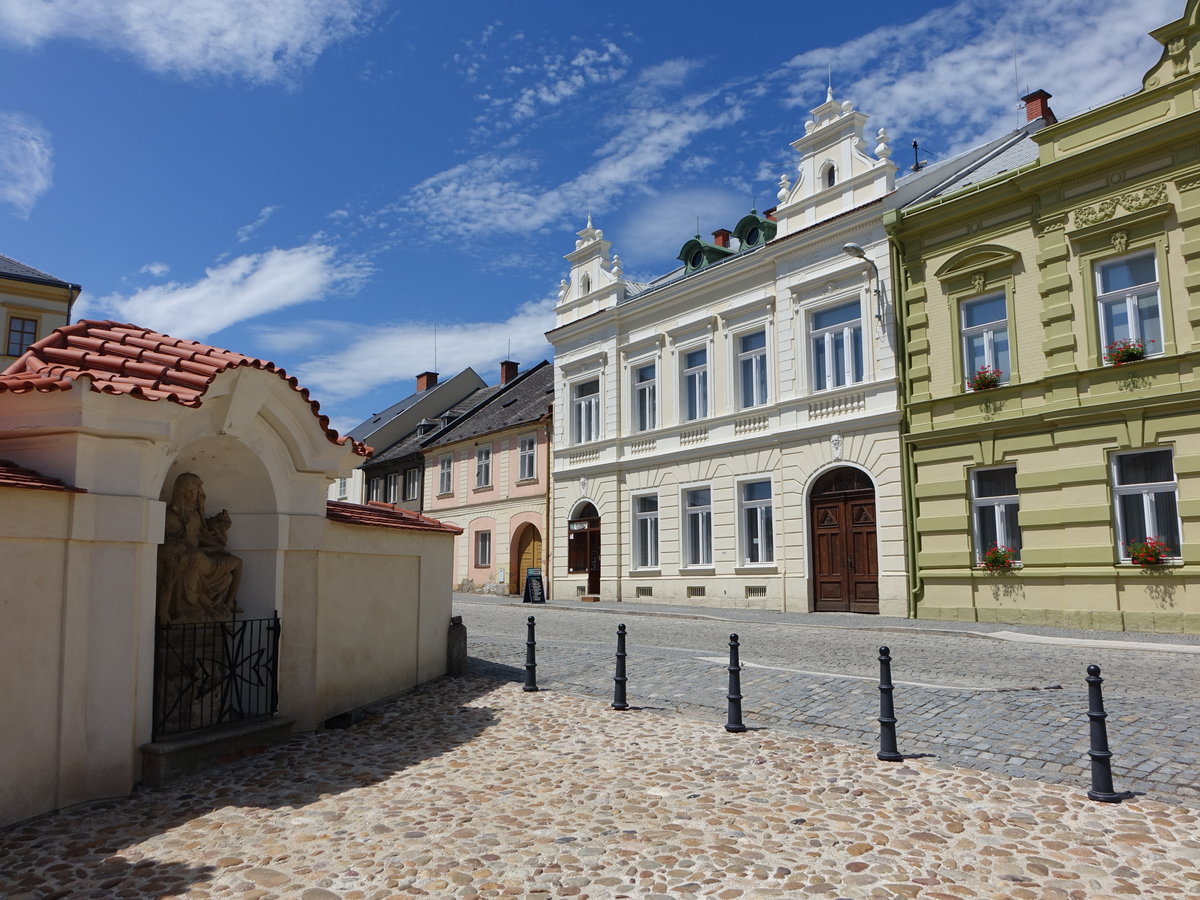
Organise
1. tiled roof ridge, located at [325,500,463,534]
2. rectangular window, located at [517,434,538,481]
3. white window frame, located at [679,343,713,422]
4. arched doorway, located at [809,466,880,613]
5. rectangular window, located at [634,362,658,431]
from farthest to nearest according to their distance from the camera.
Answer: rectangular window, located at [517,434,538,481], rectangular window, located at [634,362,658,431], white window frame, located at [679,343,713,422], arched doorway, located at [809,466,880,613], tiled roof ridge, located at [325,500,463,534]

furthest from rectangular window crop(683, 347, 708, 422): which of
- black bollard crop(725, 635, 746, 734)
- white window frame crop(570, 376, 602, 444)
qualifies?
black bollard crop(725, 635, 746, 734)

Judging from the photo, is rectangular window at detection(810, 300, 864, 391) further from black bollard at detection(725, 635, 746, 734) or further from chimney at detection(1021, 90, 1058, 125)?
black bollard at detection(725, 635, 746, 734)

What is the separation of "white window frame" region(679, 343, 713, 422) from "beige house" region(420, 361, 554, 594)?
7004 millimetres

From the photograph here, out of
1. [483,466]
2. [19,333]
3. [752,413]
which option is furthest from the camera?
[483,466]

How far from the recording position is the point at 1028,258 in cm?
1798

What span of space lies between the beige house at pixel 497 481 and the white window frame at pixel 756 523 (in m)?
9.64

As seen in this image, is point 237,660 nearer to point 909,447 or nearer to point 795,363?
point 909,447

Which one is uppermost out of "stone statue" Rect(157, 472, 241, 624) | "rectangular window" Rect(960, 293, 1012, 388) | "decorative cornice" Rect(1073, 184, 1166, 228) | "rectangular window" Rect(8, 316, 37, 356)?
"rectangular window" Rect(8, 316, 37, 356)

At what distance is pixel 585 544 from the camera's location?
2828cm

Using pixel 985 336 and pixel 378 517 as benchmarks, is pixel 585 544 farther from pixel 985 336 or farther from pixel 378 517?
pixel 378 517

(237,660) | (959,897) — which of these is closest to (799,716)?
(959,897)

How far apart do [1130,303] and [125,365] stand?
16369 mm

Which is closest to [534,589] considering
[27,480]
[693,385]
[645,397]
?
[645,397]

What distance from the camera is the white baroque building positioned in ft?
67.5
